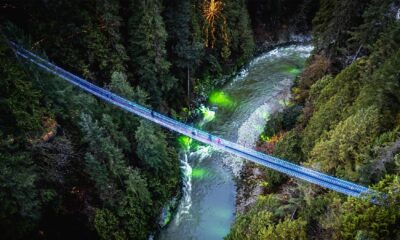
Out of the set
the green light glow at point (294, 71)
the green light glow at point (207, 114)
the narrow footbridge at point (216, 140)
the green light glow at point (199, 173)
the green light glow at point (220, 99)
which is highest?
the narrow footbridge at point (216, 140)

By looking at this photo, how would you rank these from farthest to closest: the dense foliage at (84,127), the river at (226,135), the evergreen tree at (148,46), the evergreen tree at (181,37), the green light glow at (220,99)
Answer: the green light glow at (220,99) < the evergreen tree at (181,37) < the evergreen tree at (148,46) < the river at (226,135) < the dense foliage at (84,127)

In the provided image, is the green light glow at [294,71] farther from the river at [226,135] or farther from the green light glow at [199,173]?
the green light glow at [199,173]

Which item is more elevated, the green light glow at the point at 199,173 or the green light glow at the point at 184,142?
the green light glow at the point at 184,142

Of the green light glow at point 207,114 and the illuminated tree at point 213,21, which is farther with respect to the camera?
the illuminated tree at point 213,21

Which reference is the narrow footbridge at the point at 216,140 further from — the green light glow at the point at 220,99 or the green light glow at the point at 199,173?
the green light glow at the point at 220,99

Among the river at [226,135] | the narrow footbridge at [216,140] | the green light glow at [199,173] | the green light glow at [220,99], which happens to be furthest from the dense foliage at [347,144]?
the green light glow at [220,99]

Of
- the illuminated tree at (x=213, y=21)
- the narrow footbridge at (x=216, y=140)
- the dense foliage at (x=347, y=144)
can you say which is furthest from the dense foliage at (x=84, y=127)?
the dense foliage at (x=347, y=144)

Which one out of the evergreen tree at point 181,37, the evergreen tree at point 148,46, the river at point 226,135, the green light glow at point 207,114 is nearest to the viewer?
the river at point 226,135
